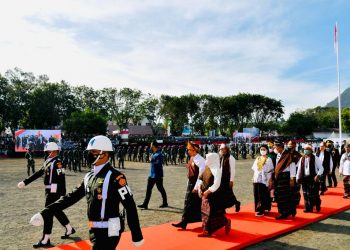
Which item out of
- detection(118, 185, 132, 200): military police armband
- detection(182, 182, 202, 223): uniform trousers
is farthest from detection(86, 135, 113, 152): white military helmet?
detection(182, 182, 202, 223): uniform trousers

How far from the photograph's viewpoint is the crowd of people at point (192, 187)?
351 cm

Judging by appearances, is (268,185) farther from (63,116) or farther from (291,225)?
(63,116)

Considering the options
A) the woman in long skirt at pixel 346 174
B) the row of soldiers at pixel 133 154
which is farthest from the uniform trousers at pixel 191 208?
the row of soldiers at pixel 133 154

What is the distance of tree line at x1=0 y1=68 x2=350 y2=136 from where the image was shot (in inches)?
1860

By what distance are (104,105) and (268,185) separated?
53823 mm

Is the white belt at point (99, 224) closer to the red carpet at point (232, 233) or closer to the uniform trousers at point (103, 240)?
the uniform trousers at point (103, 240)

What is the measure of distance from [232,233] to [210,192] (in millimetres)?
1063

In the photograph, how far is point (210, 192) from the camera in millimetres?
6129

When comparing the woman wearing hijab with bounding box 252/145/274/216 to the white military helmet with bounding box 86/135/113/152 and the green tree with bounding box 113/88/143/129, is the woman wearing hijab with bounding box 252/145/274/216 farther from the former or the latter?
the green tree with bounding box 113/88/143/129

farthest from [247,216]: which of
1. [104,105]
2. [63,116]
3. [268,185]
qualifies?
[104,105]

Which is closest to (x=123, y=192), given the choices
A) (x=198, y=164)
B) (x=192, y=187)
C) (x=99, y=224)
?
(x=99, y=224)

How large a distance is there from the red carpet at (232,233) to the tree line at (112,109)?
4202 cm

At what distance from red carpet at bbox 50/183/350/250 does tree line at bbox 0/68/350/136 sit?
42.0 metres

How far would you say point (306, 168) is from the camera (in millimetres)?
8773
